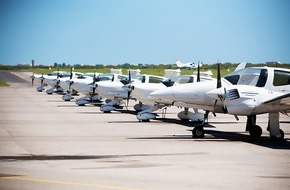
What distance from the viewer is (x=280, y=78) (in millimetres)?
19234

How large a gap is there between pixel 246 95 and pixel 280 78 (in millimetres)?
1619

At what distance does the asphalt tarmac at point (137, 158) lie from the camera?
10812 mm

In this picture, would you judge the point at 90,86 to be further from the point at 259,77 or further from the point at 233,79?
the point at 259,77

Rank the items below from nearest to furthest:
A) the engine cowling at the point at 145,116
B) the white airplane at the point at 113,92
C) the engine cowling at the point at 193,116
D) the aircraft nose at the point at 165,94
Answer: the aircraft nose at the point at 165,94 → the engine cowling at the point at 193,116 → the engine cowling at the point at 145,116 → the white airplane at the point at 113,92

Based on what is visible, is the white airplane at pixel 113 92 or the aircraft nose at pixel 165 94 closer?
the aircraft nose at pixel 165 94

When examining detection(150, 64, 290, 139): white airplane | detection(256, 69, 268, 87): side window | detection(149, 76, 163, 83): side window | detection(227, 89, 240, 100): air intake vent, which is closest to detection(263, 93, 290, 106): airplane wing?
detection(150, 64, 290, 139): white airplane

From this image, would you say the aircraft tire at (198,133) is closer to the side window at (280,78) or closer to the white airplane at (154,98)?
the side window at (280,78)

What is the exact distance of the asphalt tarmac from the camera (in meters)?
10.8

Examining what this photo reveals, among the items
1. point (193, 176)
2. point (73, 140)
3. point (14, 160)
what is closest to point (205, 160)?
point (193, 176)

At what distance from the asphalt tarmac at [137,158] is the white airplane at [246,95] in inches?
33.5

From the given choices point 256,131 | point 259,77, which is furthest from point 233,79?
point 256,131

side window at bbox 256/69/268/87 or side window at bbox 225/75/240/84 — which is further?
side window at bbox 225/75/240/84

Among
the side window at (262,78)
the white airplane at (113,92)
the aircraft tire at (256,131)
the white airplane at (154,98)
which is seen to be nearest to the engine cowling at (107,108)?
the white airplane at (113,92)

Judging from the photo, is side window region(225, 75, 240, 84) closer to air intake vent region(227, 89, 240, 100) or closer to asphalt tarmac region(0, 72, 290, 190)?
air intake vent region(227, 89, 240, 100)
